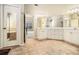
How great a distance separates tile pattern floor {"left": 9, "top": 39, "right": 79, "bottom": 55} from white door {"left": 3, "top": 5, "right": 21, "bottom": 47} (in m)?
0.18

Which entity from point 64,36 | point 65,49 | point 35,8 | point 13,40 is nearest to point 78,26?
point 64,36

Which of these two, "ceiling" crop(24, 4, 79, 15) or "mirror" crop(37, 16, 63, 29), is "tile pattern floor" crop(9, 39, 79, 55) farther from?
"ceiling" crop(24, 4, 79, 15)

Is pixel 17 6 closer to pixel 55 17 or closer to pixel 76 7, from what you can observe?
pixel 55 17

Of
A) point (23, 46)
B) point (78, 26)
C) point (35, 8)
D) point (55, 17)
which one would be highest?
point (35, 8)

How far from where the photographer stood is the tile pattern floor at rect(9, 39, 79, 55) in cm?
278

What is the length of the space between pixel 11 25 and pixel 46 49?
829 millimetres

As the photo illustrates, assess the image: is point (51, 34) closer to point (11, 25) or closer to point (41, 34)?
point (41, 34)

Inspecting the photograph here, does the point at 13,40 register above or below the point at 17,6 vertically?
below

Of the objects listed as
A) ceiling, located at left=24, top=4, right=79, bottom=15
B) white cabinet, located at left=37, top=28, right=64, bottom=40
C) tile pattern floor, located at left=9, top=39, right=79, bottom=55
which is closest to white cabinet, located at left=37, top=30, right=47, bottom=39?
white cabinet, located at left=37, top=28, right=64, bottom=40

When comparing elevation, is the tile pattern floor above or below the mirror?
below

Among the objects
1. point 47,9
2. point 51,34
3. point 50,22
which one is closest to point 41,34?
point 51,34
